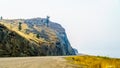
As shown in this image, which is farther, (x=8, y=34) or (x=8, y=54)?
(x=8, y=34)

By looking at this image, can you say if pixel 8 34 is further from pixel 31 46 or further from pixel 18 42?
pixel 31 46

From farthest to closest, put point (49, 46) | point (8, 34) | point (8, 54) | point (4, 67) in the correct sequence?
point (49, 46) → point (8, 34) → point (8, 54) → point (4, 67)

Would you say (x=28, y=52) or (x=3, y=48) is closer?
(x=3, y=48)

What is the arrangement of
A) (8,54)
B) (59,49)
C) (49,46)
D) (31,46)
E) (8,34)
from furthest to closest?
(59,49), (49,46), (31,46), (8,34), (8,54)

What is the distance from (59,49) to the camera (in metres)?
146

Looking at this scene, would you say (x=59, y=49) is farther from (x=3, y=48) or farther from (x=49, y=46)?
(x=3, y=48)

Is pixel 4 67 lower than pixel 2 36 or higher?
lower

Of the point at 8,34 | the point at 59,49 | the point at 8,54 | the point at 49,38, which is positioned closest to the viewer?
the point at 8,54

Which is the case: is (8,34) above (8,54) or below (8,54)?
above

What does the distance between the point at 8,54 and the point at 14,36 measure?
1032 centimetres

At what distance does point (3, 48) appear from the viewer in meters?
80.8

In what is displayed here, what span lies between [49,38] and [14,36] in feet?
256

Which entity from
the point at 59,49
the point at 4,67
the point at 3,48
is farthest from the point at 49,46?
the point at 4,67

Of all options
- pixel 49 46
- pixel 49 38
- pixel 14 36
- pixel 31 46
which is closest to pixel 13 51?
pixel 14 36
